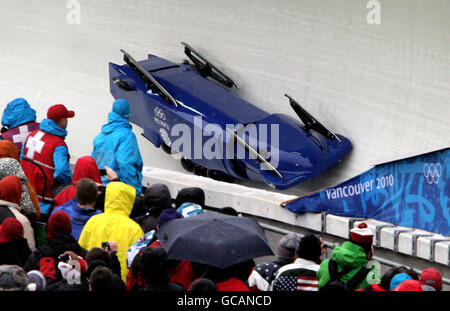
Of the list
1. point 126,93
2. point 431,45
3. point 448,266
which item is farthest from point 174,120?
point 448,266

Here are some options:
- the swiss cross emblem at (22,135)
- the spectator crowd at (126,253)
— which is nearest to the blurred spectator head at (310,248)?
the spectator crowd at (126,253)

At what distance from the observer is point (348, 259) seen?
15.6 feet

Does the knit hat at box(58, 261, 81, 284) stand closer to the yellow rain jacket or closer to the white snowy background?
the yellow rain jacket

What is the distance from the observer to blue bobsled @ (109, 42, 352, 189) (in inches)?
332

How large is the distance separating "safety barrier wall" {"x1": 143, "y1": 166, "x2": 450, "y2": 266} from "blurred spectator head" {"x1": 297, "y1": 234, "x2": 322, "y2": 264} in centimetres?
170

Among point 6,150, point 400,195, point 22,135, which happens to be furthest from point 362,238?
point 22,135

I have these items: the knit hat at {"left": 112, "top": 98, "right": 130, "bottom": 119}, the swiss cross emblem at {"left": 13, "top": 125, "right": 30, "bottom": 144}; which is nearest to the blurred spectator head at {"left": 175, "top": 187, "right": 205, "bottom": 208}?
the knit hat at {"left": 112, "top": 98, "right": 130, "bottom": 119}

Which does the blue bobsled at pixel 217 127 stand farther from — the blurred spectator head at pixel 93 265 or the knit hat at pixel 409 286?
the knit hat at pixel 409 286

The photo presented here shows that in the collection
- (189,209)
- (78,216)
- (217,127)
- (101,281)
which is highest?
(101,281)

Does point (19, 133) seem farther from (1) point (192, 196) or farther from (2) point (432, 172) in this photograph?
(2) point (432, 172)

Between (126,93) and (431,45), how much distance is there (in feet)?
10.3

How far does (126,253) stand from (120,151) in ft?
6.00
